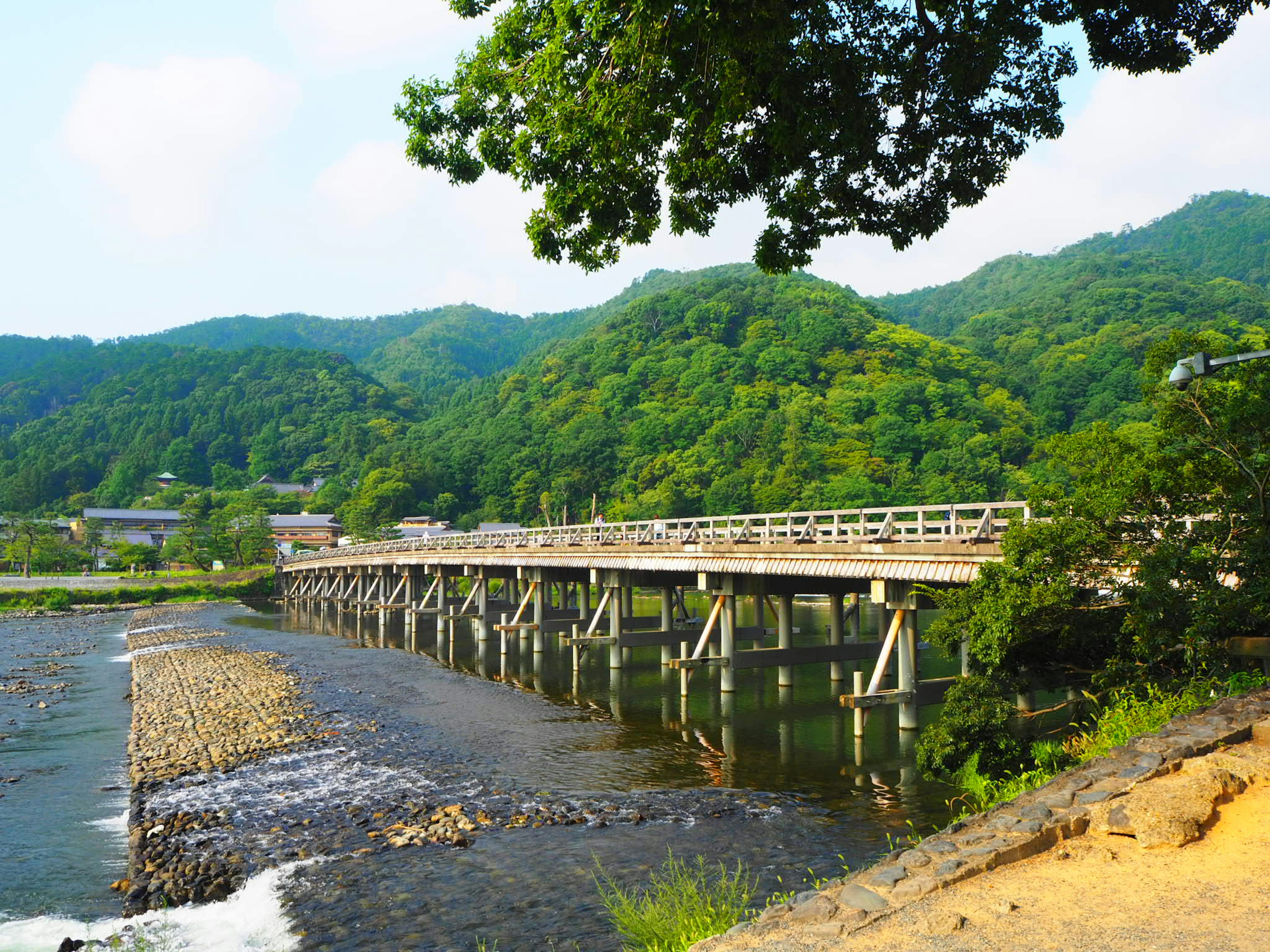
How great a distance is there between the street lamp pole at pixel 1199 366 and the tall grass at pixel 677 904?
693 cm

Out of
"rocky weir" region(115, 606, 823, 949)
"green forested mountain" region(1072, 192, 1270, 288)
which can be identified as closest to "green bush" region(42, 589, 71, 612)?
"rocky weir" region(115, 606, 823, 949)

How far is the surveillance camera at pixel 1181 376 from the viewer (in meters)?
9.76

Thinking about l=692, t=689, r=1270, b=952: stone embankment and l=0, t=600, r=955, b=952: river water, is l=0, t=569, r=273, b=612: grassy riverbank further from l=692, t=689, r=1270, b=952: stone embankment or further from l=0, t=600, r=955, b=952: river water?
l=692, t=689, r=1270, b=952: stone embankment

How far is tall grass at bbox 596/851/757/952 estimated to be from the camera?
711cm

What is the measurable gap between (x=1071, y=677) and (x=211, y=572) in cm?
8375

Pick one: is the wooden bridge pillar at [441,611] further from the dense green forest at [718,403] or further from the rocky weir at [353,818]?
the dense green forest at [718,403]

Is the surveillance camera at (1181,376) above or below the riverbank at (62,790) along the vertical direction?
above

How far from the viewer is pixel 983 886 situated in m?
6.11

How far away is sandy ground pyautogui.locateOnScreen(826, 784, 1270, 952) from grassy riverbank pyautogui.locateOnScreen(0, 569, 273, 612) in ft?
253

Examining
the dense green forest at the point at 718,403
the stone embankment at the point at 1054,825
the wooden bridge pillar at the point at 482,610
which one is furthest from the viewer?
the dense green forest at the point at 718,403

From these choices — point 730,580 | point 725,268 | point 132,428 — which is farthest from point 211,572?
point 725,268

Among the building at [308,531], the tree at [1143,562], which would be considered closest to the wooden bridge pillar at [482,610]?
the tree at [1143,562]

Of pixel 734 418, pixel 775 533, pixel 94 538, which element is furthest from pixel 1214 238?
pixel 94 538

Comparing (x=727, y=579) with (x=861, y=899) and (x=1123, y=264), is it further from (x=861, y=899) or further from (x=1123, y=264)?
(x=1123, y=264)
